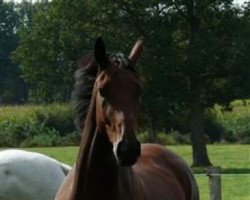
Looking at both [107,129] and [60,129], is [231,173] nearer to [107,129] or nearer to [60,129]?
[107,129]

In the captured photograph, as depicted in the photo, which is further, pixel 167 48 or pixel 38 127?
pixel 38 127

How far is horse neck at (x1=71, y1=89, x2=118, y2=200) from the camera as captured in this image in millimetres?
4684

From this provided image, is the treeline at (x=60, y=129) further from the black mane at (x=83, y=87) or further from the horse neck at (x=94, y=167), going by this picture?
the horse neck at (x=94, y=167)

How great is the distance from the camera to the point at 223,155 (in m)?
33.4

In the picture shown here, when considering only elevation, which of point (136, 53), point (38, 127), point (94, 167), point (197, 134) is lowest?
point (38, 127)

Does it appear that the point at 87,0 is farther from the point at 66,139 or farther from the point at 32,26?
the point at 66,139

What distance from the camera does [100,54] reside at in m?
4.63

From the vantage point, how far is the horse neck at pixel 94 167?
4684 millimetres

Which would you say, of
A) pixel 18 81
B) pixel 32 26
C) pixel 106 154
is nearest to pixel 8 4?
pixel 18 81

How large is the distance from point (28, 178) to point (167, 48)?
21.2 m

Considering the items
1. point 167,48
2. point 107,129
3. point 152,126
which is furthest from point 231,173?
point 107,129

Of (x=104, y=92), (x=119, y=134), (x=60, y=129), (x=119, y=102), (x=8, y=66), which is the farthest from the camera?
(x=8, y=66)

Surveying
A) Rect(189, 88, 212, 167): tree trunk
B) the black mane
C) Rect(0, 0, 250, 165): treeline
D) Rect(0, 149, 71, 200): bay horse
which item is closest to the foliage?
Rect(0, 0, 250, 165): treeline

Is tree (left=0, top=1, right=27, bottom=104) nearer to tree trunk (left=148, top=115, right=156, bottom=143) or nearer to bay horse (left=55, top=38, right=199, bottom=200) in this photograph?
tree trunk (left=148, top=115, right=156, bottom=143)
